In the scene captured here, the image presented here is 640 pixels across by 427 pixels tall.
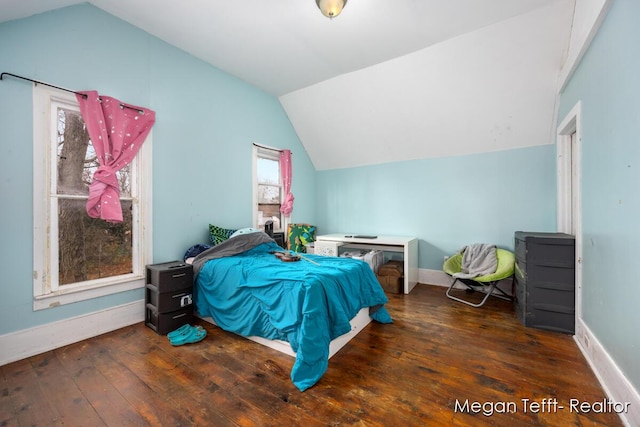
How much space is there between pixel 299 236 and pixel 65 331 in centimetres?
301

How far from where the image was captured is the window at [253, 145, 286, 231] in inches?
158

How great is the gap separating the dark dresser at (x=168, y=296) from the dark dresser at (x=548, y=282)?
3.37 meters

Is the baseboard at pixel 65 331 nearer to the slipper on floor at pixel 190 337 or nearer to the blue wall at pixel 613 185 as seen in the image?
the slipper on floor at pixel 190 337

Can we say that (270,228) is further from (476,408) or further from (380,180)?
(476,408)

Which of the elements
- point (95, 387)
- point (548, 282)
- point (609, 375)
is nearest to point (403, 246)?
point (548, 282)

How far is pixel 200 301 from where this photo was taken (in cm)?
264

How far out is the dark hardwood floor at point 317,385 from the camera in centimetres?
142

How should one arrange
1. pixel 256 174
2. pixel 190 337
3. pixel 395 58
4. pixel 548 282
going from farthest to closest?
pixel 256 174 → pixel 395 58 → pixel 548 282 → pixel 190 337

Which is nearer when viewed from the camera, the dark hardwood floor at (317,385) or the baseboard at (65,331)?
the dark hardwood floor at (317,385)

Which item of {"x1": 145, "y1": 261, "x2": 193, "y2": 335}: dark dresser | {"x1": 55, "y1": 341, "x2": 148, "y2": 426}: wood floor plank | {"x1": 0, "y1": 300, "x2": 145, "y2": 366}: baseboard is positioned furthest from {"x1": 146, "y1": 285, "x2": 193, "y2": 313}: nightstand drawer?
{"x1": 55, "y1": 341, "x2": 148, "y2": 426}: wood floor plank

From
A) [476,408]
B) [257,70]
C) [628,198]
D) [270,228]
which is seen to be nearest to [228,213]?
[270,228]

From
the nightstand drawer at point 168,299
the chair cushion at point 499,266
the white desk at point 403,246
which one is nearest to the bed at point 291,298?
the nightstand drawer at point 168,299

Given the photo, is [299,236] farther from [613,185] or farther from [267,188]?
[613,185]

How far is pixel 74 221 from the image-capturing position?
7.70 ft
